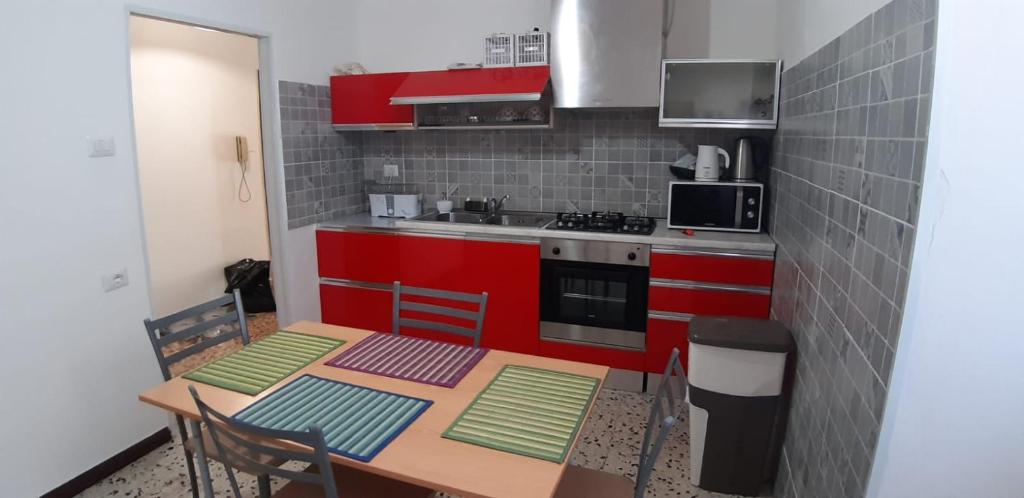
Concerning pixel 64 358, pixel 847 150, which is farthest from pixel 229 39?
pixel 847 150

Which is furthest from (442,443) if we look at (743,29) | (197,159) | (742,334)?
(197,159)

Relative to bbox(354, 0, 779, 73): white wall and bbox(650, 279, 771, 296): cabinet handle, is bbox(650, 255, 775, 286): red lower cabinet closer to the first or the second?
bbox(650, 279, 771, 296): cabinet handle

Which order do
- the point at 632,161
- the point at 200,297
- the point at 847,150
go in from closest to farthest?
1. the point at 847,150
2. the point at 632,161
3. the point at 200,297

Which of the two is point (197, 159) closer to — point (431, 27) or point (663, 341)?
point (431, 27)

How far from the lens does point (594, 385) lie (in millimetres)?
1774

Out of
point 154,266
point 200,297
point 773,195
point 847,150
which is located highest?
point 847,150

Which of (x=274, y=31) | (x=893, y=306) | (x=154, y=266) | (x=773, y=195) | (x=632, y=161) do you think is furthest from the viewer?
(x=154, y=266)

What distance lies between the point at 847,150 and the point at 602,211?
82.3 inches

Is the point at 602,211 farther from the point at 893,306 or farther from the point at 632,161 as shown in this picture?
the point at 893,306

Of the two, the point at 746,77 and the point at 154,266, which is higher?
the point at 746,77

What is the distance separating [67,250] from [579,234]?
237 centimetres

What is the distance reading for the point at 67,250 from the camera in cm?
235

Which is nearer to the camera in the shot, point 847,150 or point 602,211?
point 847,150

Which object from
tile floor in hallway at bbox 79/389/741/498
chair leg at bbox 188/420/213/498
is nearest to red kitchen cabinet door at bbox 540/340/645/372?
tile floor in hallway at bbox 79/389/741/498
